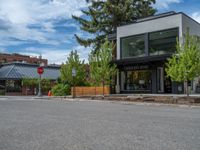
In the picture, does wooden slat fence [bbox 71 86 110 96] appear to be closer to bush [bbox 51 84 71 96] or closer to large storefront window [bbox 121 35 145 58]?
bush [bbox 51 84 71 96]

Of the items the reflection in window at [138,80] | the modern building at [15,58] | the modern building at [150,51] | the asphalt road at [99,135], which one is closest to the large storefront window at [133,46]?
the modern building at [150,51]

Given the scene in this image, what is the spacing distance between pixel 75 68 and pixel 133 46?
7.48 m

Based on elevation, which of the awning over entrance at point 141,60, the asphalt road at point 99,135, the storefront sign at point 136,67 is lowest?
the asphalt road at point 99,135

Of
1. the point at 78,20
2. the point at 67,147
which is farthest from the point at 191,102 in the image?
the point at 78,20

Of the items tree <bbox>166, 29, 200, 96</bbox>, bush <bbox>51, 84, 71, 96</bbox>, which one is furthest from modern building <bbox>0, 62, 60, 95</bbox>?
tree <bbox>166, 29, 200, 96</bbox>

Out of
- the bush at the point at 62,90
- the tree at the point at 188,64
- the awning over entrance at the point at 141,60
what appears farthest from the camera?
the bush at the point at 62,90

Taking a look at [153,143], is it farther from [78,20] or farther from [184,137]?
[78,20]

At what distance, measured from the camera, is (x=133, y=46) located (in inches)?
1404

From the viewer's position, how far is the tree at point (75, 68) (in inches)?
1437

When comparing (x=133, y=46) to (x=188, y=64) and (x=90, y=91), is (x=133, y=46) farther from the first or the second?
(x=188, y=64)

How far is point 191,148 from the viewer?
289 inches

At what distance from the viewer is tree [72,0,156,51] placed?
48469 millimetres

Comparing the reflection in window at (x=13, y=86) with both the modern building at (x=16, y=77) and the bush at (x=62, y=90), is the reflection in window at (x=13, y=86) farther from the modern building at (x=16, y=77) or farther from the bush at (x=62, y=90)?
the bush at (x=62, y=90)

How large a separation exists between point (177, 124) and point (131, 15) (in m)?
39.8
